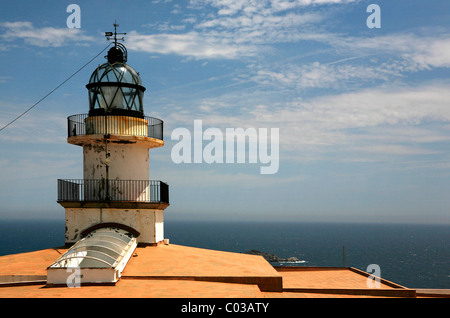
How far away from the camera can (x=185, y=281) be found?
1633 cm

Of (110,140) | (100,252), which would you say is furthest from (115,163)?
(100,252)

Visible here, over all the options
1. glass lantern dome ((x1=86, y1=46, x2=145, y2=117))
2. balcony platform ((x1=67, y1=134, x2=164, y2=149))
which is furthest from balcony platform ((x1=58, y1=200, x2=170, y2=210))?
glass lantern dome ((x1=86, y1=46, x2=145, y2=117))

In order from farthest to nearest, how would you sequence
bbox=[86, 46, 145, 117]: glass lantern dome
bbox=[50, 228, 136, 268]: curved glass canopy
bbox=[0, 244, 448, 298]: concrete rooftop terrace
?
1. bbox=[86, 46, 145, 117]: glass lantern dome
2. bbox=[50, 228, 136, 268]: curved glass canopy
3. bbox=[0, 244, 448, 298]: concrete rooftop terrace

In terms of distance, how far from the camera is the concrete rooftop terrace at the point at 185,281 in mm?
14406

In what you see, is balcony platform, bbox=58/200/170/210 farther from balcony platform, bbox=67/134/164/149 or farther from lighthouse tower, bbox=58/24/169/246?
balcony platform, bbox=67/134/164/149

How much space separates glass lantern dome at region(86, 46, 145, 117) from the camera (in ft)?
75.9

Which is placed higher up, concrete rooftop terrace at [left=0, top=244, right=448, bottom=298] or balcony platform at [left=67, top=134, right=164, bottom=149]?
balcony platform at [left=67, top=134, right=164, bottom=149]

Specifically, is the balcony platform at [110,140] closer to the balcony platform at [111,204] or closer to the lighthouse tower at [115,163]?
the lighthouse tower at [115,163]

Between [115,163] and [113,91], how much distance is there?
3764 millimetres

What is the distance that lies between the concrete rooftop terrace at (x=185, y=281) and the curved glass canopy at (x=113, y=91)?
7.21 meters

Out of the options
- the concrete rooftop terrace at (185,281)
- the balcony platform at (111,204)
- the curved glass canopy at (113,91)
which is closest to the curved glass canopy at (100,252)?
the concrete rooftop terrace at (185,281)
